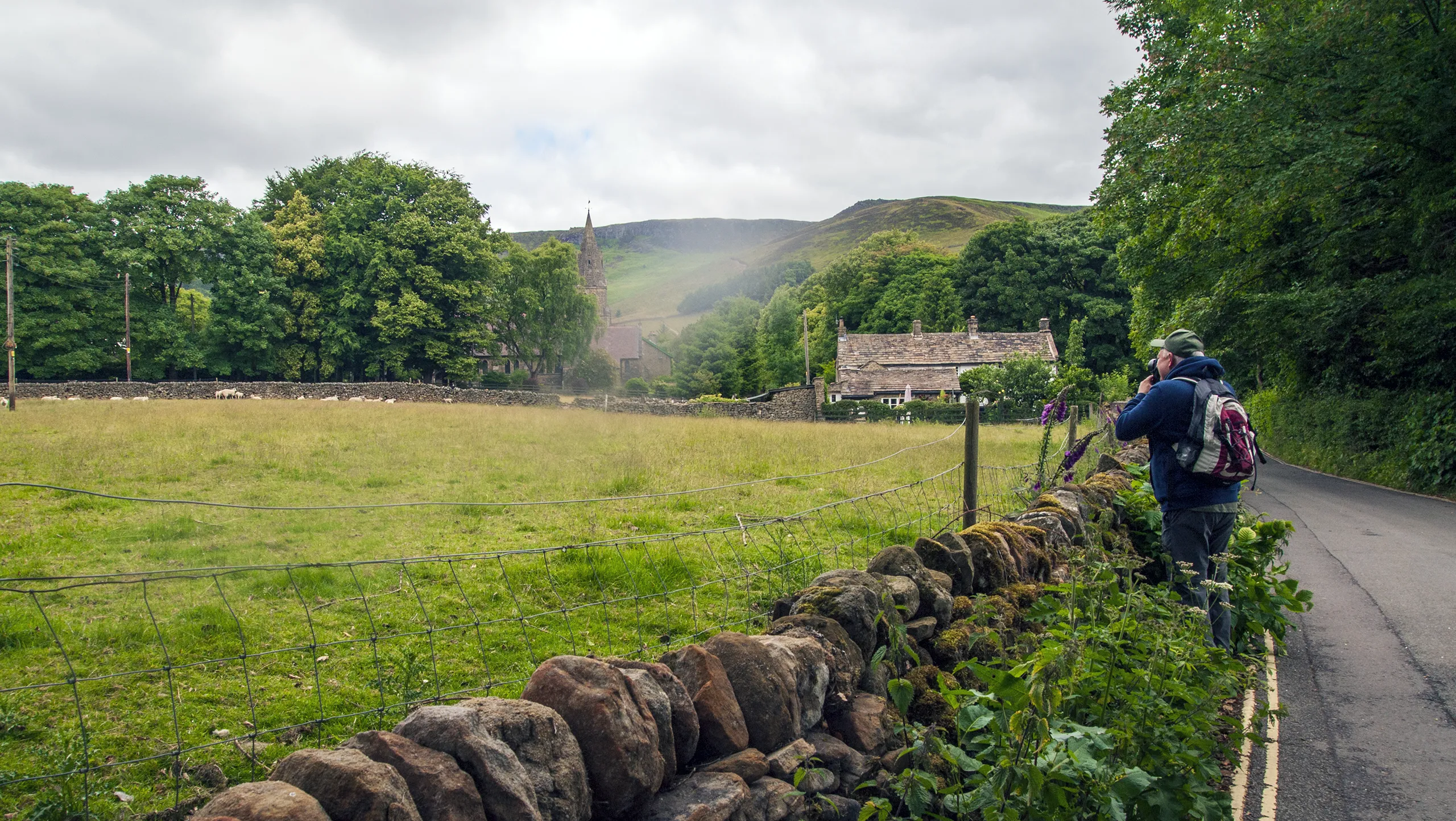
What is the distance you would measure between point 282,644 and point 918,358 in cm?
5689

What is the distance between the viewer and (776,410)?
3291cm

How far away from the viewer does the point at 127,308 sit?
136ft

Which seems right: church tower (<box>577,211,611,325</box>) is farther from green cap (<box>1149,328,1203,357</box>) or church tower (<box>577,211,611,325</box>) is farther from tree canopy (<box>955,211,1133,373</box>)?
green cap (<box>1149,328,1203,357</box>)

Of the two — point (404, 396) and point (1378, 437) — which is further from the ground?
point (1378, 437)

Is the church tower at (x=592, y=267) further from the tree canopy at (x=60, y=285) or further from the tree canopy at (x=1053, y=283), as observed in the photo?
the tree canopy at (x=60, y=285)

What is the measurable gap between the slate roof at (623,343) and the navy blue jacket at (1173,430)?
248 feet

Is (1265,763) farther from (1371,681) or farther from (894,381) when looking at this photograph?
(894,381)

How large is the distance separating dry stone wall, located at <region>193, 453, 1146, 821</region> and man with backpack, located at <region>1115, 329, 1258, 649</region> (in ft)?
3.97

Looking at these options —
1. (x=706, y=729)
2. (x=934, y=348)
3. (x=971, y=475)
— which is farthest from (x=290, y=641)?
(x=934, y=348)

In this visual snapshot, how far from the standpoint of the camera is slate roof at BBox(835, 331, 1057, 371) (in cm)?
5756

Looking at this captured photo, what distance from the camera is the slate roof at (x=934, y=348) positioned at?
57.6 m

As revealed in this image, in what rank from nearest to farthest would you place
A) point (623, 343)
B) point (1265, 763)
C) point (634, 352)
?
point (1265, 763), point (634, 352), point (623, 343)

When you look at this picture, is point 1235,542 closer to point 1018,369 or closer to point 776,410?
point 776,410

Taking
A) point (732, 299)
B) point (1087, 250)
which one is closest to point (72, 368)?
point (732, 299)
